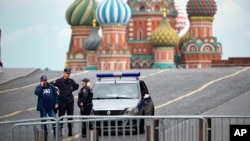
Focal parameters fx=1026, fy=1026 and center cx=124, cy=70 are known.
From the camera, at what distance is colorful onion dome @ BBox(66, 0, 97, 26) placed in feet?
492

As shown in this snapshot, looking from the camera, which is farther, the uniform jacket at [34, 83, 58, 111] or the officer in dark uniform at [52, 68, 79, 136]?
the officer in dark uniform at [52, 68, 79, 136]

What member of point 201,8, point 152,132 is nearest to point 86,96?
point 152,132

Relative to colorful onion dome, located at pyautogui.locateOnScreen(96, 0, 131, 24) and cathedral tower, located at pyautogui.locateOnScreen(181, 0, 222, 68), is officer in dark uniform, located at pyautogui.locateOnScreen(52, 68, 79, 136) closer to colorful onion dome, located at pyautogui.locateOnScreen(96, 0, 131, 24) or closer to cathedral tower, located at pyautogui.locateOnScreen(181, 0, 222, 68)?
colorful onion dome, located at pyautogui.locateOnScreen(96, 0, 131, 24)

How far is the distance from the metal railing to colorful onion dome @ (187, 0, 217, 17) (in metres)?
135

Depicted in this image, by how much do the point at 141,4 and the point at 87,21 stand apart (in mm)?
9890

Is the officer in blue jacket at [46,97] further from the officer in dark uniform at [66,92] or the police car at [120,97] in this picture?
the police car at [120,97]

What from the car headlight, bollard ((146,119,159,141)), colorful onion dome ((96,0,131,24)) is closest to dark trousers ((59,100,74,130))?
the car headlight

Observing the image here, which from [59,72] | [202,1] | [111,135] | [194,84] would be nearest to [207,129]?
[111,135]

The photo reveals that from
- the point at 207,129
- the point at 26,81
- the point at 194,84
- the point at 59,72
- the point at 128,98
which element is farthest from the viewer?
the point at 59,72

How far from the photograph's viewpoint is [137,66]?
485 ft

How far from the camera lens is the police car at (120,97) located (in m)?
19.8

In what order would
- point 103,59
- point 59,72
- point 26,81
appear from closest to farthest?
point 26,81, point 59,72, point 103,59

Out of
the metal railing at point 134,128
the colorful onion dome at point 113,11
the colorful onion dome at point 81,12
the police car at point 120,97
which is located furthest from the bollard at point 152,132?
the colorful onion dome at point 81,12

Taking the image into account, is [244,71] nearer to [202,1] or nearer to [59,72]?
[59,72]
